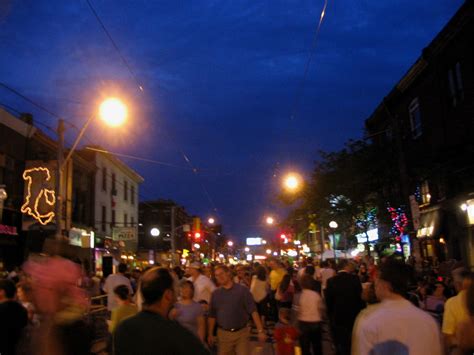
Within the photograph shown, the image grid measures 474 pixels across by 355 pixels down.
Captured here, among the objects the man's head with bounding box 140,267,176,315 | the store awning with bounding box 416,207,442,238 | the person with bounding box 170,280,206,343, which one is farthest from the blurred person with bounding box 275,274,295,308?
the store awning with bounding box 416,207,442,238

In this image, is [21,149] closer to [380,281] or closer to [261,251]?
[380,281]

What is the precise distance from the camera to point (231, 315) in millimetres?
8219

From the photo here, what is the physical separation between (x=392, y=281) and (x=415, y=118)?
951 inches

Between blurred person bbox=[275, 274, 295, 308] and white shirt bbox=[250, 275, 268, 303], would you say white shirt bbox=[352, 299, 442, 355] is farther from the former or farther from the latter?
white shirt bbox=[250, 275, 268, 303]

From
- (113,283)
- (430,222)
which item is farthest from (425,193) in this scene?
(113,283)

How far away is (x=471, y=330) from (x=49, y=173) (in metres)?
24.9

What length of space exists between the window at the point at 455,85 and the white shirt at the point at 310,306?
1387cm

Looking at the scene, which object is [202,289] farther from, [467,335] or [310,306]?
[467,335]

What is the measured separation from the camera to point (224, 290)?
848 centimetres

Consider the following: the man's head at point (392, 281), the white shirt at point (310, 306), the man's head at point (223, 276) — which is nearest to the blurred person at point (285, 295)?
the white shirt at point (310, 306)

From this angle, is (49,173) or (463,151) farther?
(49,173)

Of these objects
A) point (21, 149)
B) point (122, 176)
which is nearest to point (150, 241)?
point (122, 176)

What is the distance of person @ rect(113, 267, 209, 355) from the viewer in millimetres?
3273

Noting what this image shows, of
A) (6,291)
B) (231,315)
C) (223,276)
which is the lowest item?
(231,315)
